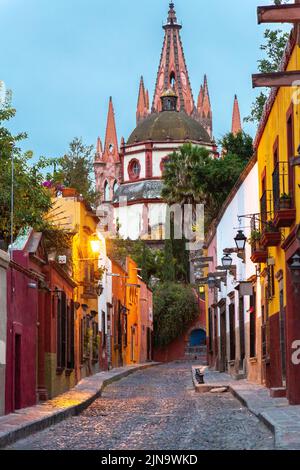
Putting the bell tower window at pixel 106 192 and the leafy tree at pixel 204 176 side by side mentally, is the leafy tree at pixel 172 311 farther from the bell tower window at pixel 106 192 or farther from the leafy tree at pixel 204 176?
the bell tower window at pixel 106 192

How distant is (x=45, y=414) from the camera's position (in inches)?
732

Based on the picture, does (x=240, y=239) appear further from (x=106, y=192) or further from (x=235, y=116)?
(x=235, y=116)

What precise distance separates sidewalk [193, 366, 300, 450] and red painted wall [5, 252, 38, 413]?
4134 mm

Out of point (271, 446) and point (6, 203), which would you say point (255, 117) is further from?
point (271, 446)

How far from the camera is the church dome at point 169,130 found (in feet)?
327

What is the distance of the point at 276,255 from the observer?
2355 centimetres

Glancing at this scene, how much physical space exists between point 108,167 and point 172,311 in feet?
164

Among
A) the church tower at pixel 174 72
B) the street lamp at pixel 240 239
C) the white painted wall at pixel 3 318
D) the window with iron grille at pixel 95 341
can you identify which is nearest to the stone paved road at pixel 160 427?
the white painted wall at pixel 3 318

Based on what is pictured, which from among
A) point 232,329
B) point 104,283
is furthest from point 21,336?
point 104,283

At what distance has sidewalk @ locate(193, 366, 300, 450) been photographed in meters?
12.9

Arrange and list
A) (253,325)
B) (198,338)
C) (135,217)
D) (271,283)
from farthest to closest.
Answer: (135,217) < (198,338) < (253,325) < (271,283)

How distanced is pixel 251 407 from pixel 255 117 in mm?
24706

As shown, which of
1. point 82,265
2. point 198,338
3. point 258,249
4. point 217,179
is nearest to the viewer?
point 258,249
